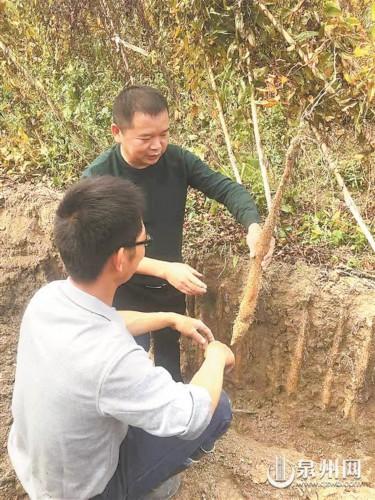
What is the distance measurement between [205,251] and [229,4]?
144cm

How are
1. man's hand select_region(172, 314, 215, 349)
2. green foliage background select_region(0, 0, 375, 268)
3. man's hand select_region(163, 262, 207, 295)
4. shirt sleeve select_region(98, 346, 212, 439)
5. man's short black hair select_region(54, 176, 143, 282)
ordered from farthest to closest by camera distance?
green foliage background select_region(0, 0, 375, 268) → man's hand select_region(163, 262, 207, 295) → man's hand select_region(172, 314, 215, 349) → man's short black hair select_region(54, 176, 143, 282) → shirt sleeve select_region(98, 346, 212, 439)

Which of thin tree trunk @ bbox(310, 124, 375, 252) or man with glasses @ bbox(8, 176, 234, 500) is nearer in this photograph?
man with glasses @ bbox(8, 176, 234, 500)

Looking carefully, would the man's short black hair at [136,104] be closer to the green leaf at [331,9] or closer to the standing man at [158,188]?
the standing man at [158,188]

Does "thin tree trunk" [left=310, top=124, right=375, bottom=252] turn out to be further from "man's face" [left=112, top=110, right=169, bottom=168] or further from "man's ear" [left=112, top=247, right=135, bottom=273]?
"man's ear" [left=112, top=247, right=135, bottom=273]

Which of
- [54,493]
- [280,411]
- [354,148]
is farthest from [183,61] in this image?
[54,493]

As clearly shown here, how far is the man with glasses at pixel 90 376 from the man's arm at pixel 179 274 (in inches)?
17.6

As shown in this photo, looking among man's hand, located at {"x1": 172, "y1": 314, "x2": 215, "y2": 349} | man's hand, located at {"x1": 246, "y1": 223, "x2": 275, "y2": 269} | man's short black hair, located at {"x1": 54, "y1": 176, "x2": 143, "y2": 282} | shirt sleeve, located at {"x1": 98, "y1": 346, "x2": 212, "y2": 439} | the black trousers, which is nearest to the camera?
shirt sleeve, located at {"x1": 98, "y1": 346, "x2": 212, "y2": 439}

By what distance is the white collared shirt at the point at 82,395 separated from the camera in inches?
49.3

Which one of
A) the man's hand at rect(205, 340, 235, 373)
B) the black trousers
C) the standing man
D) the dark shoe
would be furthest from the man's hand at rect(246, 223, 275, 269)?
the dark shoe

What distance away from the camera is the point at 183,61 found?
3.28 metres

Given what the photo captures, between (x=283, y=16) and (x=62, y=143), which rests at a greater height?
(x=283, y=16)

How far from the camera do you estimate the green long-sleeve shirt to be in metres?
2.19

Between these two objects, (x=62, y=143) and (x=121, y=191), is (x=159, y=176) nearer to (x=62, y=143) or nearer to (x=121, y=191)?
(x=121, y=191)

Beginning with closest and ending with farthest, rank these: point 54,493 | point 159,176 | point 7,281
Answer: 1. point 54,493
2. point 159,176
3. point 7,281
